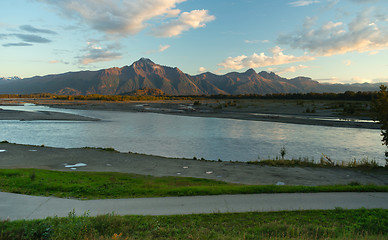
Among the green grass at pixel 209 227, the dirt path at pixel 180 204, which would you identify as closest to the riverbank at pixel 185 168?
the dirt path at pixel 180 204

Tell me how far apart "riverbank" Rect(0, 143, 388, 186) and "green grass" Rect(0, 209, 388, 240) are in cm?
511

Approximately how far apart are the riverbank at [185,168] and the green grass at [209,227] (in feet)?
16.8

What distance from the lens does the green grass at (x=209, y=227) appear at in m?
6.42

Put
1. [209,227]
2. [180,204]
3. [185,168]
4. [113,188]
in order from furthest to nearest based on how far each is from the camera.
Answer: [185,168] < [113,188] < [180,204] < [209,227]

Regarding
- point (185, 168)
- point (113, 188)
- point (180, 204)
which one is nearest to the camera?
point (180, 204)

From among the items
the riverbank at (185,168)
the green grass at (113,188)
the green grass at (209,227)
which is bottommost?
the riverbank at (185,168)

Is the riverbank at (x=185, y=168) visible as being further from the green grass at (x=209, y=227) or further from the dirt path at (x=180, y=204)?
the green grass at (x=209, y=227)

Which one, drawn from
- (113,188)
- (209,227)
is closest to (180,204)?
(209,227)

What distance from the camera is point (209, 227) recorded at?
23.3 feet

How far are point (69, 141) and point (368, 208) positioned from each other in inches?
1145

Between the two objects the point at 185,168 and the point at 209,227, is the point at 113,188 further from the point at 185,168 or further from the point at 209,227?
the point at 185,168

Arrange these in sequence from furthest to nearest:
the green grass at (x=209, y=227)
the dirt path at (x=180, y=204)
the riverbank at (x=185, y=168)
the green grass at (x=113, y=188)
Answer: the riverbank at (x=185, y=168) < the green grass at (x=113, y=188) < the dirt path at (x=180, y=204) < the green grass at (x=209, y=227)

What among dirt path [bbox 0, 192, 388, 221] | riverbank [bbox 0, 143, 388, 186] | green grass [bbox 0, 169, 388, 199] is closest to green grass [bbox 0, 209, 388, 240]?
dirt path [bbox 0, 192, 388, 221]

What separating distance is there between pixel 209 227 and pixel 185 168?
30.0ft
